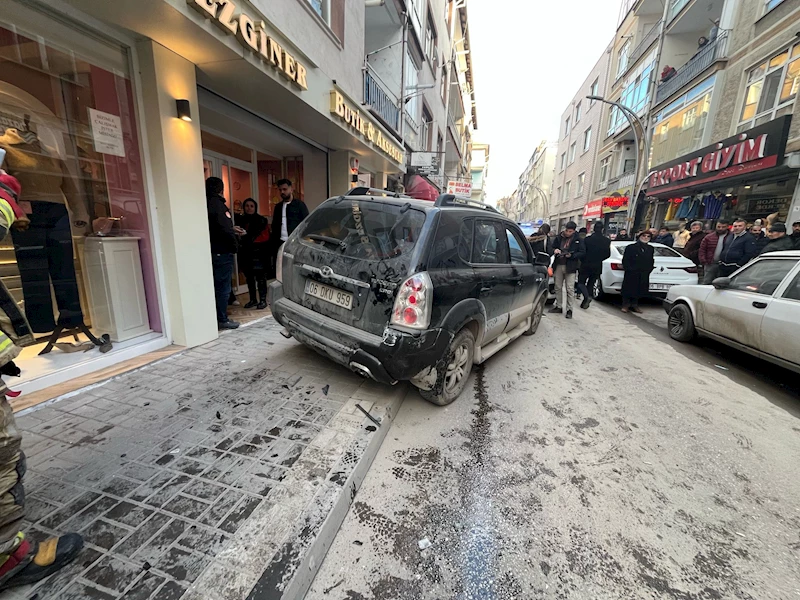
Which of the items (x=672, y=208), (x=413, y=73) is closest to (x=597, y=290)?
(x=672, y=208)

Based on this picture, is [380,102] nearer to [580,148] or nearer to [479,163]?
[580,148]

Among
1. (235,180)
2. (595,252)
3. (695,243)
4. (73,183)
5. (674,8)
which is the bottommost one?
(595,252)

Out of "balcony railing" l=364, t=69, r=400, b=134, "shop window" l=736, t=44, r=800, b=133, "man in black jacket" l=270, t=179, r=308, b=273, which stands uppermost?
"shop window" l=736, t=44, r=800, b=133

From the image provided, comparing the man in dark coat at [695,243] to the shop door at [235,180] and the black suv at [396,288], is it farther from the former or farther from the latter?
the shop door at [235,180]

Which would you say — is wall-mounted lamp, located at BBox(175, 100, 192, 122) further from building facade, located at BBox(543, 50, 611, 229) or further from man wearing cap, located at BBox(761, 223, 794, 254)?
building facade, located at BBox(543, 50, 611, 229)

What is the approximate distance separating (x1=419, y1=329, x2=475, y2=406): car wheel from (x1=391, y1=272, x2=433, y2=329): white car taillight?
546mm

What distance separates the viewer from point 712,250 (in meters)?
7.99

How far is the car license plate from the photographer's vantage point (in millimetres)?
2953

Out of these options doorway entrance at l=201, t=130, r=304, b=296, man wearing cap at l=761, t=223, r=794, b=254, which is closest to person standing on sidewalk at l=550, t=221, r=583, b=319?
man wearing cap at l=761, t=223, r=794, b=254

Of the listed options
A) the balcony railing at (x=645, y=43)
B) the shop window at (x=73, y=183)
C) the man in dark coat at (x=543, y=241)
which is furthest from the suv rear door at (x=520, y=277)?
the balcony railing at (x=645, y=43)

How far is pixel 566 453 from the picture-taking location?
280cm

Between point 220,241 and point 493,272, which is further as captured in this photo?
point 220,241

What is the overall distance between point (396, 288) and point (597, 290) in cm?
828

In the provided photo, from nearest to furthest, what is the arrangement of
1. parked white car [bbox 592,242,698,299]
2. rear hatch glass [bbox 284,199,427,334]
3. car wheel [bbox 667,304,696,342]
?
rear hatch glass [bbox 284,199,427,334] < car wheel [bbox 667,304,696,342] < parked white car [bbox 592,242,698,299]
